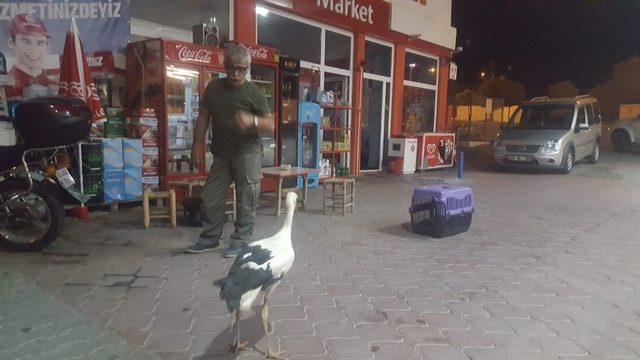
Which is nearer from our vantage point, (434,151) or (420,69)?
(434,151)

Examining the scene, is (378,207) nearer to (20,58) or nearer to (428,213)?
(428,213)

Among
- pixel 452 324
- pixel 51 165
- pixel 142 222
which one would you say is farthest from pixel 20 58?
pixel 452 324

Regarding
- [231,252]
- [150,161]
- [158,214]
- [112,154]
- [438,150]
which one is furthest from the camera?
[438,150]

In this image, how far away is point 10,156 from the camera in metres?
4.84

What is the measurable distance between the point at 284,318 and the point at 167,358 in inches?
33.6

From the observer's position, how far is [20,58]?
20.6 ft

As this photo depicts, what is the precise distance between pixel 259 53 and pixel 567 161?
8.96 metres

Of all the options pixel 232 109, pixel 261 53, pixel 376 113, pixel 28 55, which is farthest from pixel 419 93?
pixel 232 109

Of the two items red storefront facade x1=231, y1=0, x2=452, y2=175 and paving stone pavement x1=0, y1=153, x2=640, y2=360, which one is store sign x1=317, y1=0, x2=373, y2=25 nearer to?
red storefront facade x1=231, y1=0, x2=452, y2=175

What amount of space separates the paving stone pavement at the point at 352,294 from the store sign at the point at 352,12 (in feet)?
16.7

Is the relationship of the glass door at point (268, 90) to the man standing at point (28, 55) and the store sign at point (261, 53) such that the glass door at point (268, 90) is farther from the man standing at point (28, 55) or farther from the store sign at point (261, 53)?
the man standing at point (28, 55)

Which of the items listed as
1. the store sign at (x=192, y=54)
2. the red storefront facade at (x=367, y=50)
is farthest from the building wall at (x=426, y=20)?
the store sign at (x=192, y=54)

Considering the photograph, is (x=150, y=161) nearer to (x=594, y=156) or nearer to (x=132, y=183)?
(x=132, y=183)

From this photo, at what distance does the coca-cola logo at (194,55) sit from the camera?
6660mm
